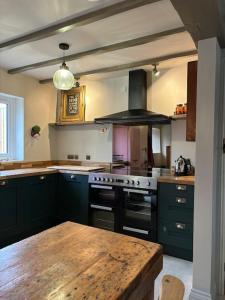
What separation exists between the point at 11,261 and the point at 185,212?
2.06 m

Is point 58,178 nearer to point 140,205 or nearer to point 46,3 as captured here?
point 140,205

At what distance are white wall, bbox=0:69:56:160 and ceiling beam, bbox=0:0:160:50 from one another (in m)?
1.01

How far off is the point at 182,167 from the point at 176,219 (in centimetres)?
69

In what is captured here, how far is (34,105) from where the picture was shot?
12.9 feet

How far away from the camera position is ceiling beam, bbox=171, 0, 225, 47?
1.27 m

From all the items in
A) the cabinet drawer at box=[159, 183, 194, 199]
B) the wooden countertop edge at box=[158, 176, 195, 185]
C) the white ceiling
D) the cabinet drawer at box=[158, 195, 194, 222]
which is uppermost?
the white ceiling

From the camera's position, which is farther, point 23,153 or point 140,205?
point 23,153

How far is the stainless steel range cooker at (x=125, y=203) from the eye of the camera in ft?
8.97

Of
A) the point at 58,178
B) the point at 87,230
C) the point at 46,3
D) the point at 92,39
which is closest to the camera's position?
the point at 87,230

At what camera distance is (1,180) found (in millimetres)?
2701

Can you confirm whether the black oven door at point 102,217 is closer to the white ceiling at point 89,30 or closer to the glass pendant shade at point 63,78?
the glass pendant shade at point 63,78

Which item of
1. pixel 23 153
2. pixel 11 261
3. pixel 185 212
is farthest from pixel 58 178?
pixel 11 261

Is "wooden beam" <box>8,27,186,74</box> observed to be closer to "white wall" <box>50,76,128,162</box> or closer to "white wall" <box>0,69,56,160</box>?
"white wall" <box>0,69,56,160</box>

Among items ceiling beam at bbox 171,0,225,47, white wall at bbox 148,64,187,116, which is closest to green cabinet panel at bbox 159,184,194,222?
white wall at bbox 148,64,187,116
